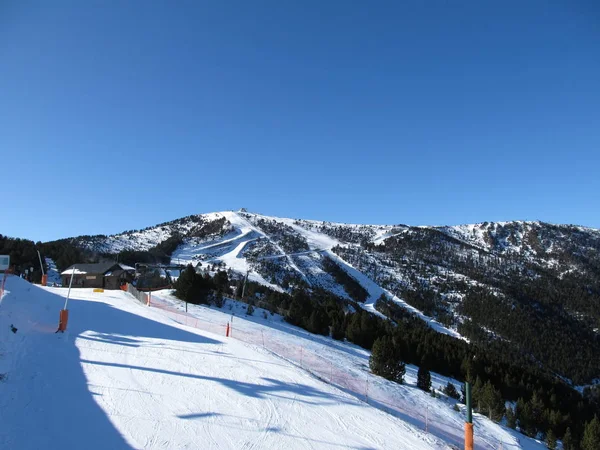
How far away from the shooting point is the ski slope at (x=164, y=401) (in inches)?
340

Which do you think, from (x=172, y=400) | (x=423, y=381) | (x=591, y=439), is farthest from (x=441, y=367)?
(x=172, y=400)

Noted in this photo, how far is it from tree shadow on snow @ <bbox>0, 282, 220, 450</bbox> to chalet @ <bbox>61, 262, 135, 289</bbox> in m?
45.8

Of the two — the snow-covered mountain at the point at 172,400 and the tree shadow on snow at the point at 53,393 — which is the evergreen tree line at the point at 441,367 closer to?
the snow-covered mountain at the point at 172,400

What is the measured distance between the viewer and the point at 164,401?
1066 centimetres

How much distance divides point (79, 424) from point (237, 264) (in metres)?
168

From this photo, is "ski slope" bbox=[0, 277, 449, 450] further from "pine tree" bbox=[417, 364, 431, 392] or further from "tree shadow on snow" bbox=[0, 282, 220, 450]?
"pine tree" bbox=[417, 364, 431, 392]

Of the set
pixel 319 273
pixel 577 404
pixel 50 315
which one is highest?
pixel 319 273

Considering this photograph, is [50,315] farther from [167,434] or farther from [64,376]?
[167,434]

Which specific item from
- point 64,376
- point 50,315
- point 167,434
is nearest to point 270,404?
point 167,434

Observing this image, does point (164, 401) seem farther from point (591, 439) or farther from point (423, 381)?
point (591, 439)

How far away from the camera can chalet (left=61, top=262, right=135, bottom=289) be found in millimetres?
62838

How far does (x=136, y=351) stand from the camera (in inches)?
624

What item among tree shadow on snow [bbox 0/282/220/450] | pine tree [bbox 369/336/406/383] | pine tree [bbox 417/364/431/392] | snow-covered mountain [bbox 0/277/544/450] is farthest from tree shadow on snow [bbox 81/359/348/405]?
pine tree [bbox 417/364/431/392]

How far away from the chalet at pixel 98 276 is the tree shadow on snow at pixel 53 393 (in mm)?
45820
